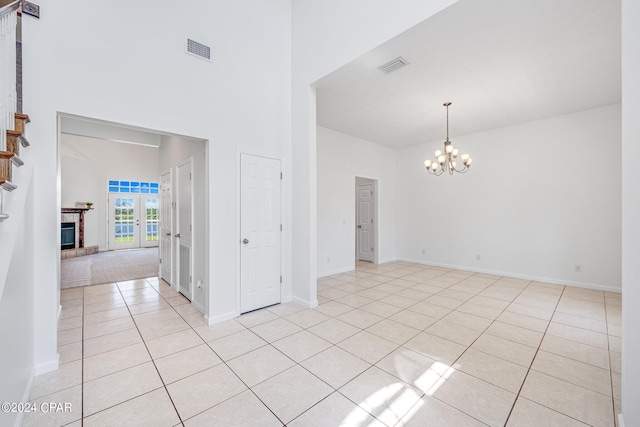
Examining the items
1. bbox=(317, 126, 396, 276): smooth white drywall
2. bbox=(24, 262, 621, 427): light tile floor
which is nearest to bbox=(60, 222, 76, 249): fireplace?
bbox=(24, 262, 621, 427): light tile floor

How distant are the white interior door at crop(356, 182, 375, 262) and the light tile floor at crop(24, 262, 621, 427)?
125 inches

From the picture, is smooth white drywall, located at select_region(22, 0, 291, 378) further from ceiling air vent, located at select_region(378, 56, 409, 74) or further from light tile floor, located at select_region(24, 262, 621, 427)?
ceiling air vent, located at select_region(378, 56, 409, 74)

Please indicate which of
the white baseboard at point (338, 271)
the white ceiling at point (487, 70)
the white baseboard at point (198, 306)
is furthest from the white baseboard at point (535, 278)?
the white baseboard at point (198, 306)

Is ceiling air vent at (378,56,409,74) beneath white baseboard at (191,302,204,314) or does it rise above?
above

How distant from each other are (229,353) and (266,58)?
380 cm

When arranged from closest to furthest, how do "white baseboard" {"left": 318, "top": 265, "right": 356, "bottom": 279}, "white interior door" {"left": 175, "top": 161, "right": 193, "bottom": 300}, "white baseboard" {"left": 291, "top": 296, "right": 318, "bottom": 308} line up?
1. "white baseboard" {"left": 291, "top": 296, "right": 318, "bottom": 308}
2. "white interior door" {"left": 175, "top": 161, "right": 193, "bottom": 300}
3. "white baseboard" {"left": 318, "top": 265, "right": 356, "bottom": 279}

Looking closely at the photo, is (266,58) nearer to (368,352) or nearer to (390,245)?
(368,352)

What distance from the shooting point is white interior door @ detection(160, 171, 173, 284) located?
15.2 feet

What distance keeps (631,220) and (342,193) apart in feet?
15.7

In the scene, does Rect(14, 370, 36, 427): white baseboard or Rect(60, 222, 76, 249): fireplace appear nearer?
Rect(14, 370, 36, 427): white baseboard

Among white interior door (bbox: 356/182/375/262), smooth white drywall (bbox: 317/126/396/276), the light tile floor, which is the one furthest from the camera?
white interior door (bbox: 356/182/375/262)

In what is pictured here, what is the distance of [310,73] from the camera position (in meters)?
3.66

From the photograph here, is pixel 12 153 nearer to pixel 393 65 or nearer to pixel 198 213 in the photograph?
pixel 198 213

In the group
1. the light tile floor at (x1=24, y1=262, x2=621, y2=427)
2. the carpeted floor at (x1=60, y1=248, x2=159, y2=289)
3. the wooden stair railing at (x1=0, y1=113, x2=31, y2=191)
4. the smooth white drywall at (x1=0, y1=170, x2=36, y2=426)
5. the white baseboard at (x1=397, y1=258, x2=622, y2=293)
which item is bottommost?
the light tile floor at (x1=24, y1=262, x2=621, y2=427)
